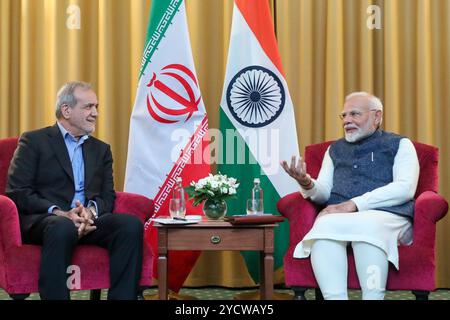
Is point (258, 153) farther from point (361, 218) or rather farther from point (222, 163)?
point (361, 218)

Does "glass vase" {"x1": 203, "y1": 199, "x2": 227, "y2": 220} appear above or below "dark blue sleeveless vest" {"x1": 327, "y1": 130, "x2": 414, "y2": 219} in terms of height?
below

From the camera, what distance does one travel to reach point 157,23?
424 centimetres

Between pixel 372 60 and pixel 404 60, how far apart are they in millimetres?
220

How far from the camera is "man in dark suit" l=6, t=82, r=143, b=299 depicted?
3006 millimetres

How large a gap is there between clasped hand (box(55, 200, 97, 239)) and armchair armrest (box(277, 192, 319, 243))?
3.25 ft

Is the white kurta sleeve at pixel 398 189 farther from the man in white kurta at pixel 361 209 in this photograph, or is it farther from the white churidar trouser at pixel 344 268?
the white churidar trouser at pixel 344 268

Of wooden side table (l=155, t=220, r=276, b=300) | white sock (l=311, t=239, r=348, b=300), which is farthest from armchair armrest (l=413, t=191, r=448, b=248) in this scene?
wooden side table (l=155, t=220, r=276, b=300)

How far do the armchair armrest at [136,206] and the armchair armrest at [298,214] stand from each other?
70 cm

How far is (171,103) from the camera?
413 centimetres

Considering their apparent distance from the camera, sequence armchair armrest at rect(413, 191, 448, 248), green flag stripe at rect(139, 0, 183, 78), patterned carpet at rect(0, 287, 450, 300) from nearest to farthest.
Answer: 1. armchair armrest at rect(413, 191, 448, 248)
2. patterned carpet at rect(0, 287, 450, 300)
3. green flag stripe at rect(139, 0, 183, 78)

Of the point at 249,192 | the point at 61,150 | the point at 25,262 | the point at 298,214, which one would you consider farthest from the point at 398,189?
the point at 25,262

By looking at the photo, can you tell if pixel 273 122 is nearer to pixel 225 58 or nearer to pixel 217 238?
pixel 225 58

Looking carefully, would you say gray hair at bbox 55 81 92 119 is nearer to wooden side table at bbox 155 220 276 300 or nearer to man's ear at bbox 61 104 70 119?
man's ear at bbox 61 104 70 119

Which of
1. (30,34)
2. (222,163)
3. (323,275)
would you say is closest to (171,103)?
(222,163)
